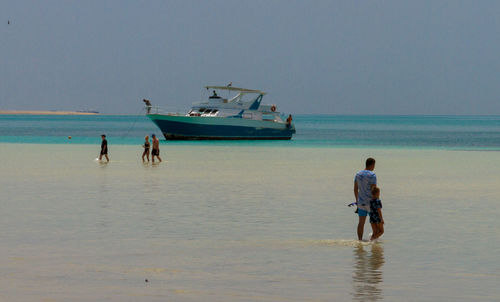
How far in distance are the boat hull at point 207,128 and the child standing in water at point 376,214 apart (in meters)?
53.9

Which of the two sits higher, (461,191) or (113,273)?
(461,191)

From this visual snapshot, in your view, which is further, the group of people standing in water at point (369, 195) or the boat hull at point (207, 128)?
the boat hull at point (207, 128)

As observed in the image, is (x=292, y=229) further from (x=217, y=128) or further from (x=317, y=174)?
(x=217, y=128)

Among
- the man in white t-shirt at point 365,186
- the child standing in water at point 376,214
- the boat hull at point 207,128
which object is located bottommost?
the child standing in water at point 376,214

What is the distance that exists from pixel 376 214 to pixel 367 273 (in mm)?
2258

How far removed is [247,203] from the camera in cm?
1836

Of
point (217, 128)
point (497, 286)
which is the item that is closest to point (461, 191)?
point (497, 286)

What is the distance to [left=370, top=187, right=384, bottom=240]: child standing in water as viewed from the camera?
12041mm

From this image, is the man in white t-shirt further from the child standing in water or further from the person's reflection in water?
the person's reflection in water

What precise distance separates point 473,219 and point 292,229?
382 cm

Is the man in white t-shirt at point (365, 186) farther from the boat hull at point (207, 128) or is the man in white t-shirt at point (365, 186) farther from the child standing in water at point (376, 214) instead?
the boat hull at point (207, 128)

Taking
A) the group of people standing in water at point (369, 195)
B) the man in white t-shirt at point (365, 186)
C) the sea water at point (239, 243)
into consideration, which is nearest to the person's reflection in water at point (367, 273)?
the sea water at point (239, 243)

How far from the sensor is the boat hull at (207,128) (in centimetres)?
6612

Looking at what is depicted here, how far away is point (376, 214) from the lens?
12234 millimetres
